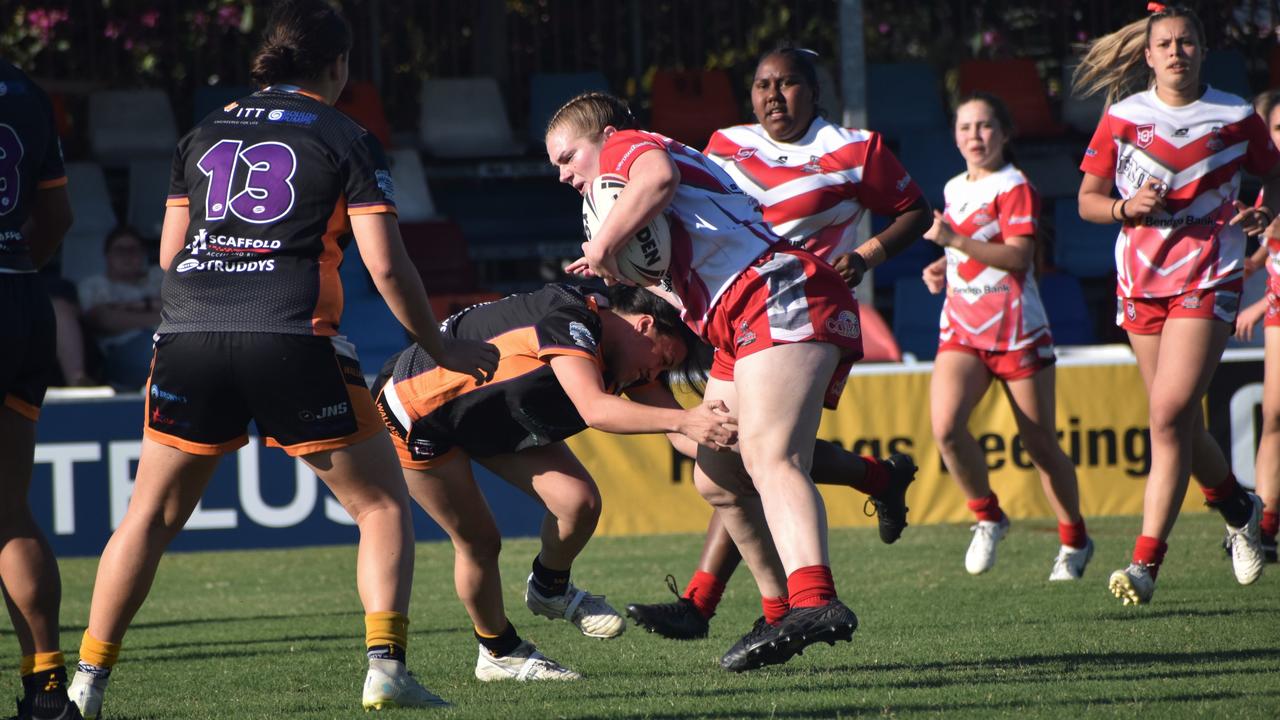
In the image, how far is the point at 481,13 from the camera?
14844 millimetres

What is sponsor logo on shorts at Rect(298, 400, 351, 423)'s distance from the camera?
12.6 feet

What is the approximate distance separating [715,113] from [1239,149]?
8.07m

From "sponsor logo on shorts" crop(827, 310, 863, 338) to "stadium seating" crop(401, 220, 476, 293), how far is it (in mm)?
8162

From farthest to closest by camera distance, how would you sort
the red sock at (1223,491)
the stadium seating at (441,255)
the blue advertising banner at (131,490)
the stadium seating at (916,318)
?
the stadium seating at (441,255), the stadium seating at (916,318), the blue advertising banner at (131,490), the red sock at (1223,491)

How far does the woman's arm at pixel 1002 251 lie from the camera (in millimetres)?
6969

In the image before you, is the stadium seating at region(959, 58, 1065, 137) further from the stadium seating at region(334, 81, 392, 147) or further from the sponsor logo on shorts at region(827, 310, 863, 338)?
the sponsor logo on shorts at region(827, 310, 863, 338)

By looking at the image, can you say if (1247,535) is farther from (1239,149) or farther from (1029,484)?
(1029,484)

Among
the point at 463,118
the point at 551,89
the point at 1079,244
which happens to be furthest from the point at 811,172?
the point at 551,89

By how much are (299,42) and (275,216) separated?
464 millimetres

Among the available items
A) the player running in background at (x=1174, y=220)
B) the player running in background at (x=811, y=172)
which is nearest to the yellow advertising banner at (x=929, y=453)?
the player running in background at (x=1174, y=220)

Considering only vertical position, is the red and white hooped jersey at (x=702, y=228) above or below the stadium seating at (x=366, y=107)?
above

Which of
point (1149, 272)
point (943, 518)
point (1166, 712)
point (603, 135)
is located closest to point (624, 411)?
point (603, 135)

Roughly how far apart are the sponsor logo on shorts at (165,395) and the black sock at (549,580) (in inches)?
59.0

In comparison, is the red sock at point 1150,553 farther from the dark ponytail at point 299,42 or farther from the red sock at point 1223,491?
the dark ponytail at point 299,42
